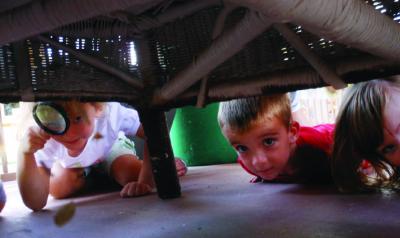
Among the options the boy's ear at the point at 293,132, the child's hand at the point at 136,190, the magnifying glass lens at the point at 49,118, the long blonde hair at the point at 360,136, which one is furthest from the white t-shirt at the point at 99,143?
the long blonde hair at the point at 360,136

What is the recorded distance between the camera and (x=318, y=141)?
49.1 inches

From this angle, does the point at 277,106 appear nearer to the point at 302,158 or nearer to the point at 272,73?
the point at 302,158

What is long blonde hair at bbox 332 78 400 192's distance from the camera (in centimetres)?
95

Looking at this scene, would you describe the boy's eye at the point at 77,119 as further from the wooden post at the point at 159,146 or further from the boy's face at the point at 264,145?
the boy's face at the point at 264,145

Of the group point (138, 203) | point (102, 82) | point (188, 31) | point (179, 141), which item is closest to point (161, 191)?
point (138, 203)

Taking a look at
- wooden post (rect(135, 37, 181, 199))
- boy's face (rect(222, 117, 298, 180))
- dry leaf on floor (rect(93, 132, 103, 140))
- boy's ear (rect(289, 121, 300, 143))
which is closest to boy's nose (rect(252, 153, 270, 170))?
boy's face (rect(222, 117, 298, 180))

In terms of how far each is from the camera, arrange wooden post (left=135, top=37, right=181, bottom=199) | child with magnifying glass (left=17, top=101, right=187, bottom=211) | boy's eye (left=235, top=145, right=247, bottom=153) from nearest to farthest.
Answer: wooden post (left=135, top=37, right=181, bottom=199), child with magnifying glass (left=17, top=101, right=187, bottom=211), boy's eye (left=235, top=145, right=247, bottom=153)

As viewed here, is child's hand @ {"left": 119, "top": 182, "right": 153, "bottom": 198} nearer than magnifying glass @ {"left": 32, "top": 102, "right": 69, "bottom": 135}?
No

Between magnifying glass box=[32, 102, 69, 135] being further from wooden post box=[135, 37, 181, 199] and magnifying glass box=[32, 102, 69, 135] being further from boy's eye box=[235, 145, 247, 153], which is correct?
boy's eye box=[235, 145, 247, 153]

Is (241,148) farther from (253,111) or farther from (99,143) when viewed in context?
(99,143)

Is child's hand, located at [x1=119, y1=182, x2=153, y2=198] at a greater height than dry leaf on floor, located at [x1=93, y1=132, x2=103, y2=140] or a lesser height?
lesser

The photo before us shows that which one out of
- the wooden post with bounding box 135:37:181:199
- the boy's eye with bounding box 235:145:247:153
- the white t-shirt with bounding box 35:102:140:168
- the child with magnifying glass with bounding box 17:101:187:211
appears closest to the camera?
the wooden post with bounding box 135:37:181:199

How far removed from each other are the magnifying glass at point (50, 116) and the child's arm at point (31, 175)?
5.0 inches

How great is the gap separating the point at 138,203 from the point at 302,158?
0.50 meters
